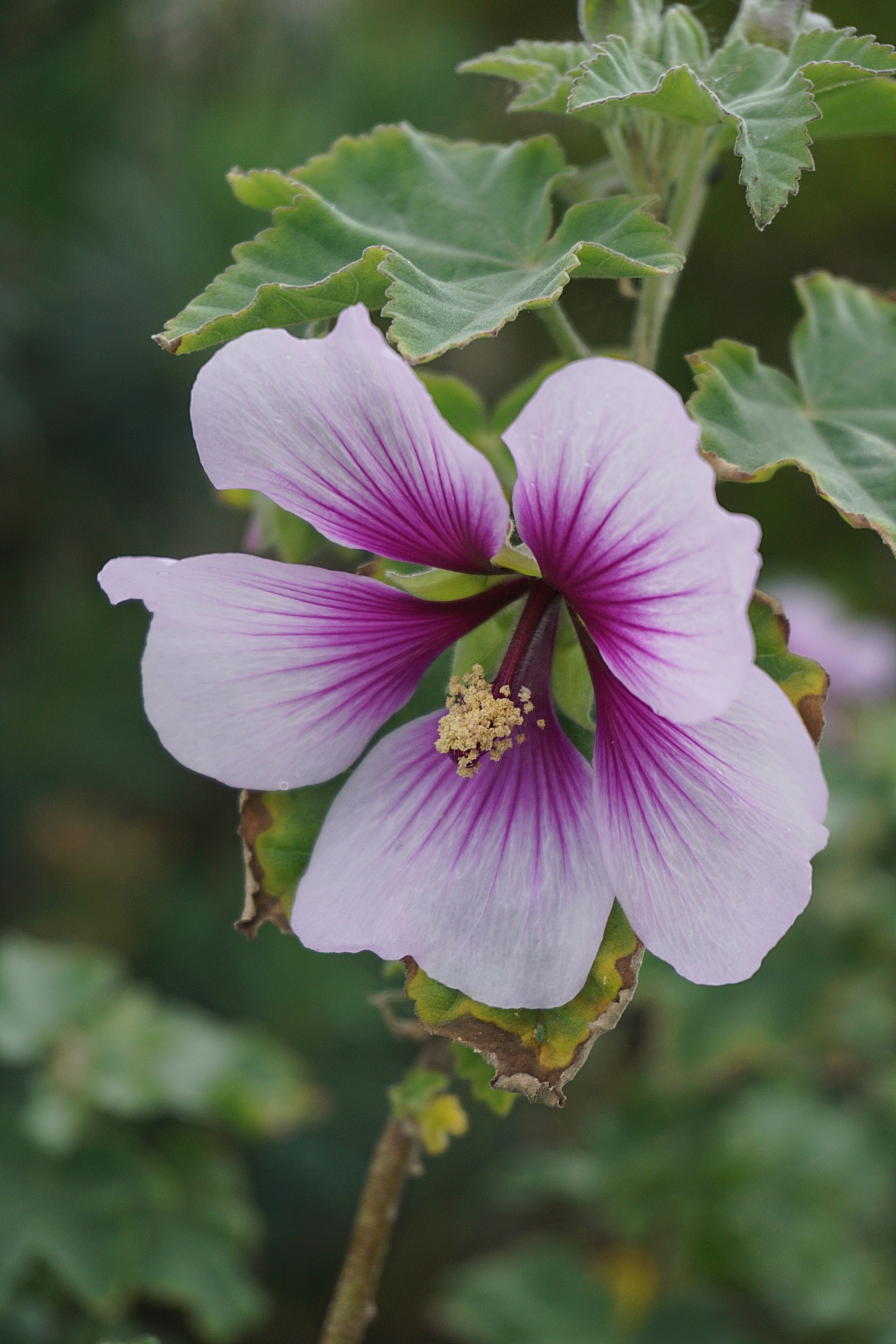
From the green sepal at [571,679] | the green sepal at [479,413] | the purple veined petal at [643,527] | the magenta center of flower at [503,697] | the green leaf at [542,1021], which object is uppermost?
the purple veined petal at [643,527]

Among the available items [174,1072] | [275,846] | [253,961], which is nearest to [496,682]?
[275,846]

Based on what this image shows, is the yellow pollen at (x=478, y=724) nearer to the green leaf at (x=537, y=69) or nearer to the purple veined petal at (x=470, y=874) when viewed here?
the purple veined petal at (x=470, y=874)

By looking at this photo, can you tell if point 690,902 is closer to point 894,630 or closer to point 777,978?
point 777,978

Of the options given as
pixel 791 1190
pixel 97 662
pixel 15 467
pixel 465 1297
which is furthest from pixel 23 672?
pixel 791 1190

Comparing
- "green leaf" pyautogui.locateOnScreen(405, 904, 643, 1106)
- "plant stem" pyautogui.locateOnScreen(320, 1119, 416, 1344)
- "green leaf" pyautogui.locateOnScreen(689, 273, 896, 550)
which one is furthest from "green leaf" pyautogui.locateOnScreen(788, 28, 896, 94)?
"plant stem" pyautogui.locateOnScreen(320, 1119, 416, 1344)

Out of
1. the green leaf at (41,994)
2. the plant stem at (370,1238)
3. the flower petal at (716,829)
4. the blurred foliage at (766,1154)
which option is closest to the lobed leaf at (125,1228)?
the green leaf at (41,994)

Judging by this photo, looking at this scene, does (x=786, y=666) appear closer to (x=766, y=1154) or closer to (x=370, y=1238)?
(x=370, y=1238)
